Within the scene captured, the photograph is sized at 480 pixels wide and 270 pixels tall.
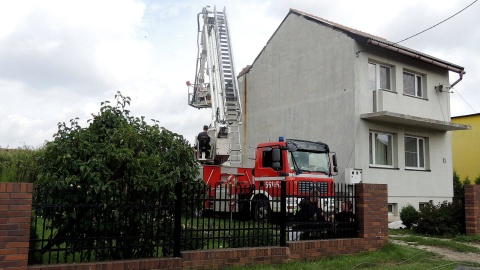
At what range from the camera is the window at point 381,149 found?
1820cm

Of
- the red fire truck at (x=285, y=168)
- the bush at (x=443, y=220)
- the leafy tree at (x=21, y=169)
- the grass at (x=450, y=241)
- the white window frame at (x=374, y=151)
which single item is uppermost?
the white window frame at (x=374, y=151)

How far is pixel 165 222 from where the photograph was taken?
24.0 ft

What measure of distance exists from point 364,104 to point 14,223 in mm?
14118

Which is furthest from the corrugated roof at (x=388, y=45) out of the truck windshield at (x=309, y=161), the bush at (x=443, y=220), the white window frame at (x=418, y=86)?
the bush at (x=443, y=220)

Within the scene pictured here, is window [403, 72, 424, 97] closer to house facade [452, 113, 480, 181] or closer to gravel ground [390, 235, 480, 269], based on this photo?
house facade [452, 113, 480, 181]

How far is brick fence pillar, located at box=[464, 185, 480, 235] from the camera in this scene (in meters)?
12.2

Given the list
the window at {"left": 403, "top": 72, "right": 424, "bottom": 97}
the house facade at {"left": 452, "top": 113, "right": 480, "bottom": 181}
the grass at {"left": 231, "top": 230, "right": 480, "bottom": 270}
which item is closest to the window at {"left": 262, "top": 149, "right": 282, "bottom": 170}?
the grass at {"left": 231, "top": 230, "right": 480, "bottom": 270}

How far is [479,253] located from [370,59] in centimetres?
958

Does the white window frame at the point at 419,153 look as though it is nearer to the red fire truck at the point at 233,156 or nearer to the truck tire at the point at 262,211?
the red fire truck at the point at 233,156

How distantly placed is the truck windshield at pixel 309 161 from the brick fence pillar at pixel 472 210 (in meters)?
3.71

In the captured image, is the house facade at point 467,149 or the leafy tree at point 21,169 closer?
the leafy tree at point 21,169

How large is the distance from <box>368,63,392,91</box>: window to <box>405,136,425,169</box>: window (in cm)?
252

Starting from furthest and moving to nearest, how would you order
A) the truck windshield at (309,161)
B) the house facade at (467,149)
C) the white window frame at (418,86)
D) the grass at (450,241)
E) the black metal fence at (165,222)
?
the house facade at (467,149)
the white window frame at (418,86)
the truck windshield at (309,161)
the grass at (450,241)
the black metal fence at (165,222)

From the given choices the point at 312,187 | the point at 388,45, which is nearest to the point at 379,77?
the point at 388,45
